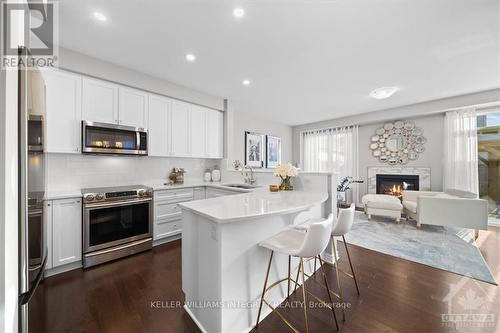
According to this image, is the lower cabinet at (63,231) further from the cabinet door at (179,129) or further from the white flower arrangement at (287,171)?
the white flower arrangement at (287,171)

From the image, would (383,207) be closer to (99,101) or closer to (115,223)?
(115,223)

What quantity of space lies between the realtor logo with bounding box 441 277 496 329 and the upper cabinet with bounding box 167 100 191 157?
3813 millimetres

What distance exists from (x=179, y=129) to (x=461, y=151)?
601 cm

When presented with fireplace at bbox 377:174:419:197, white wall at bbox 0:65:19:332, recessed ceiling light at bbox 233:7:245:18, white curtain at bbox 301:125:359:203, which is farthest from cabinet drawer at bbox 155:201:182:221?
fireplace at bbox 377:174:419:197

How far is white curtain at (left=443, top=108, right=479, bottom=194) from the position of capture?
4137mm

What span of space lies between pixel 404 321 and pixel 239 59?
10.7 feet

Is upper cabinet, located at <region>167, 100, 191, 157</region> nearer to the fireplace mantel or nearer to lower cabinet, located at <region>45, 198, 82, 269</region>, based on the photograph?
lower cabinet, located at <region>45, 198, 82, 269</region>

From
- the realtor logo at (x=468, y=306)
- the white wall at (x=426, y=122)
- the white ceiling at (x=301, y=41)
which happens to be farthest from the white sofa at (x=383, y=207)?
the white ceiling at (x=301, y=41)

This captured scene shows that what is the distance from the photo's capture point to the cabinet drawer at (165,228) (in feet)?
9.82

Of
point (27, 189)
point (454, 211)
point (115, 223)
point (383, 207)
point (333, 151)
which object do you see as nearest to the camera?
point (27, 189)

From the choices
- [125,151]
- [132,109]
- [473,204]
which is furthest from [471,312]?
[132,109]

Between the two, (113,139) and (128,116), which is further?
(128,116)

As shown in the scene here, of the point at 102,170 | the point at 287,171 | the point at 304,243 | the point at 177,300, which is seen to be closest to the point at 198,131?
the point at 102,170

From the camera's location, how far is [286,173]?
2.42m
